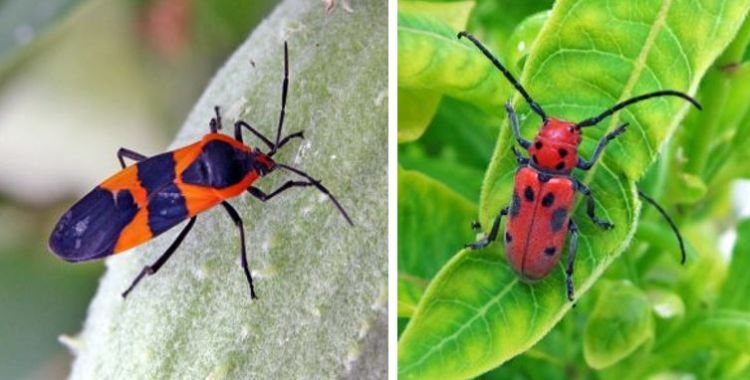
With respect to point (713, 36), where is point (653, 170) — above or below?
below

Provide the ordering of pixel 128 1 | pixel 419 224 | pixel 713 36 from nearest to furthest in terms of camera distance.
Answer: pixel 713 36 < pixel 419 224 < pixel 128 1

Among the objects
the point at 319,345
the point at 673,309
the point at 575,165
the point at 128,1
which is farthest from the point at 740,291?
the point at 128,1

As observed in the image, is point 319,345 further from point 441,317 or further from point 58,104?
point 58,104

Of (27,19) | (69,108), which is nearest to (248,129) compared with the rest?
(27,19)

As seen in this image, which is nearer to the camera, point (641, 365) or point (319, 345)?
point (319, 345)

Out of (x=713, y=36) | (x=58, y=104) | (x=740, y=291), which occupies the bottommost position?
(x=58, y=104)

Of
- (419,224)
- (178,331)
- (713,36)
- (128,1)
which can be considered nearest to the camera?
(713,36)

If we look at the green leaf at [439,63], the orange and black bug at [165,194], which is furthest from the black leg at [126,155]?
the green leaf at [439,63]
